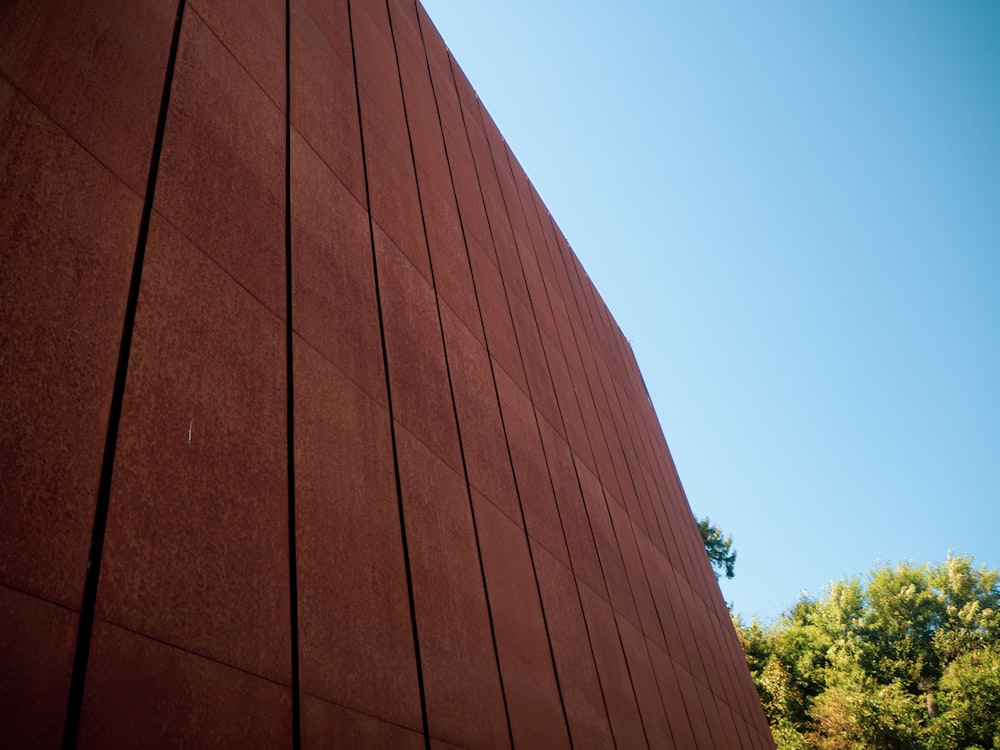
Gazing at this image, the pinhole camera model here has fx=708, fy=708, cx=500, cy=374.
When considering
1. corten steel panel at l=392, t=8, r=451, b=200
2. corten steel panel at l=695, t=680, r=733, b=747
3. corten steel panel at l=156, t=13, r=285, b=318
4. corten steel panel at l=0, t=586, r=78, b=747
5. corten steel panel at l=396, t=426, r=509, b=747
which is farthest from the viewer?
corten steel panel at l=695, t=680, r=733, b=747

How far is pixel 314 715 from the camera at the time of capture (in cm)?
297

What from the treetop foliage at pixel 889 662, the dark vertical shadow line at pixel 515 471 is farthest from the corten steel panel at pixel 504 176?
the treetop foliage at pixel 889 662

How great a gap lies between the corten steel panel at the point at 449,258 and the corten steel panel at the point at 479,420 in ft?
0.81

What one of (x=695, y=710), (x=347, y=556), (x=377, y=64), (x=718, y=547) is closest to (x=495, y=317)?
(x=377, y=64)

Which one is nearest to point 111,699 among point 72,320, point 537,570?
point 72,320

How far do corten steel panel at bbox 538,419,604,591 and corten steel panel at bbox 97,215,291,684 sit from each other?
4.62 metres

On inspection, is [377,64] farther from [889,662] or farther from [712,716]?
[889,662]

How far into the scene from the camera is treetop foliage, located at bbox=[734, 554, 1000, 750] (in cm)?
2841

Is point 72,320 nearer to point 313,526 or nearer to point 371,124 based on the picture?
point 313,526

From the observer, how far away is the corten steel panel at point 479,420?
19.7 ft

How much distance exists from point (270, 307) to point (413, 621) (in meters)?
1.93

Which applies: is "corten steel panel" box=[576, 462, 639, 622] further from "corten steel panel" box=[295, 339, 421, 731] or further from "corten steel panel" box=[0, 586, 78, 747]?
"corten steel panel" box=[0, 586, 78, 747]

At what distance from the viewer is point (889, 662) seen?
34875mm

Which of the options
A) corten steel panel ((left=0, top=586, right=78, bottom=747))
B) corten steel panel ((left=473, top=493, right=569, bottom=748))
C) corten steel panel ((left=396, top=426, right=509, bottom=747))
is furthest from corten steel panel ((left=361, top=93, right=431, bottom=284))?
corten steel panel ((left=0, top=586, right=78, bottom=747))
